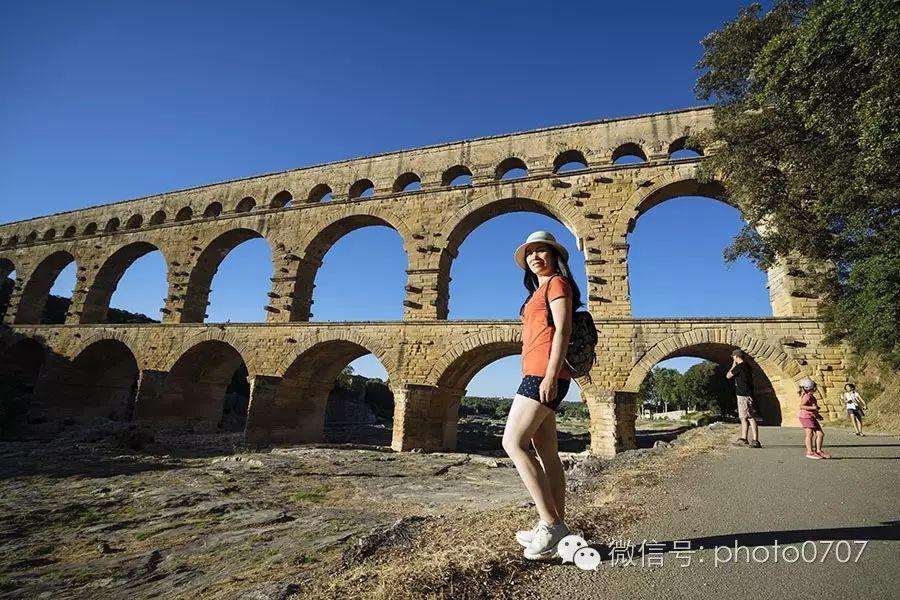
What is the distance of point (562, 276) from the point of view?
2660 mm

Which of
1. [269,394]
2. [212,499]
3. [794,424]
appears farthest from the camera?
[269,394]

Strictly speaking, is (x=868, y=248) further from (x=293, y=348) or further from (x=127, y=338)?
(x=127, y=338)

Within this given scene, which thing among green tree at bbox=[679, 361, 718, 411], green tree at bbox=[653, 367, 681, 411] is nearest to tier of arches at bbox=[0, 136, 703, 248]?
green tree at bbox=[679, 361, 718, 411]

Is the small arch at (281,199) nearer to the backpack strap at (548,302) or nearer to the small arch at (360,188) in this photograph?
the small arch at (360,188)

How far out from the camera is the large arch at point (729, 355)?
36.4 feet

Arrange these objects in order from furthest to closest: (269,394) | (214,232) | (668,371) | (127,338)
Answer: (668,371) → (214,232) → (127,338) → (269,394)

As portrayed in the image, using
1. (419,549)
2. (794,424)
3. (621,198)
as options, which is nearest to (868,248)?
(794,424)

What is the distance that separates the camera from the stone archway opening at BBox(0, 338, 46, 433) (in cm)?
1747

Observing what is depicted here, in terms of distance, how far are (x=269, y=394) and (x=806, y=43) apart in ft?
55.9

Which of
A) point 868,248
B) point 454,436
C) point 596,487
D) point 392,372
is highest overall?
point 868,248

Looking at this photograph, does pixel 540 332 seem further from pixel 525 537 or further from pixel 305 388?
pixel 305 388

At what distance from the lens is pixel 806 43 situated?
7680mm

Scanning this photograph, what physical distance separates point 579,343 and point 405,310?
1284cm

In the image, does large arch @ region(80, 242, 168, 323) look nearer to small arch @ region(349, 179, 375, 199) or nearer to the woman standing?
small arch @ region(349, 179, 375, 199)
